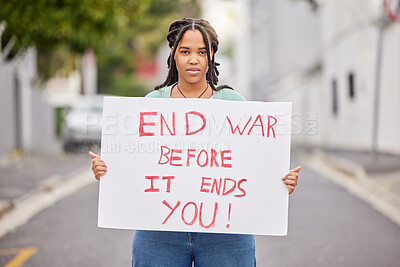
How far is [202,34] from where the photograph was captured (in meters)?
2.79

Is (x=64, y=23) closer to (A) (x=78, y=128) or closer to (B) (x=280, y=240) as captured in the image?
(B) (x=280, y=240)

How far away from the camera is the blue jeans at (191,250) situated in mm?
2729

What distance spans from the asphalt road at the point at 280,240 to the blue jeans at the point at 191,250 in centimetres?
280

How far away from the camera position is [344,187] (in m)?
10.9

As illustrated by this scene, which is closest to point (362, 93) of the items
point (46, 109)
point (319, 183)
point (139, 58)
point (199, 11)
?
point (319, 183)

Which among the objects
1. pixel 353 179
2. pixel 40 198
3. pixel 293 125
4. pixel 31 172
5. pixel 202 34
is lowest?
pixel 40 198

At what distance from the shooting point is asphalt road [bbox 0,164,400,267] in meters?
5.61

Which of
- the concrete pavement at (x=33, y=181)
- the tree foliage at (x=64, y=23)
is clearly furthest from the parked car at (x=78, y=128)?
the tree foliage at (x=64, y=23)

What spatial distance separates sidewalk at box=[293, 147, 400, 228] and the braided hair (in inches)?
209

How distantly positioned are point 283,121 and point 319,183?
8860 mm

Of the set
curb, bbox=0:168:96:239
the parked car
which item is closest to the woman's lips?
curb, bbox=0:168:96:239

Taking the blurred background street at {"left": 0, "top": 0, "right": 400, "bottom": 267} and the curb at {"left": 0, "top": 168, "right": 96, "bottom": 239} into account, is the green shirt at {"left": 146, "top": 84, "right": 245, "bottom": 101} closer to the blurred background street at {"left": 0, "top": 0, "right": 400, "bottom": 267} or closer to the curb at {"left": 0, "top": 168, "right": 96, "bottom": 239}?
the blurred background street at {"left": 0, "top": 0, "right": 400, "bottom": 267}

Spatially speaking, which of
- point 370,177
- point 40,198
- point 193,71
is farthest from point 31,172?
point 193,71

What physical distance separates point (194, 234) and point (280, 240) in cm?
387
